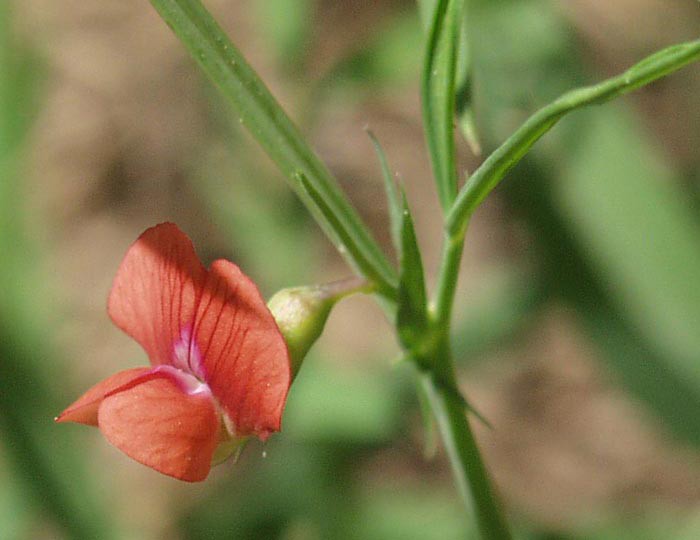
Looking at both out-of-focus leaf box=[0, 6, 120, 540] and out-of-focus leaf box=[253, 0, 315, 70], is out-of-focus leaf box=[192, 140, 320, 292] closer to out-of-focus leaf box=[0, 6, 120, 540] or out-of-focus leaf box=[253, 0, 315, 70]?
out-of-focus leaf box=[253, 0, 315, 70]

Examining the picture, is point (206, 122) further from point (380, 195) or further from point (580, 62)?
point (580, 62)

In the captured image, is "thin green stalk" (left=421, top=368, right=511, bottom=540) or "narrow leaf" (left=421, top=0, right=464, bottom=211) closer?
"narrow leaf" (left=421, top=0, right=464, bottom=211)

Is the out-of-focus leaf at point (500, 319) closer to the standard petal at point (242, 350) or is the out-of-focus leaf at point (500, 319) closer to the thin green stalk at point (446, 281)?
the thin green stalk at point (446, 281)

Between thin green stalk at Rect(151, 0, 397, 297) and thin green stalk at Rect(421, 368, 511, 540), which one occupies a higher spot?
thin green stalk at Rect(151, 0, 397, 297)

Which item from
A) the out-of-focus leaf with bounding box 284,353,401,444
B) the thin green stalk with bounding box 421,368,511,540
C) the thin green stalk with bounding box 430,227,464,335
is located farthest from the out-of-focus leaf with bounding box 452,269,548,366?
the thin green stalk with bounding box 430,227,464,335

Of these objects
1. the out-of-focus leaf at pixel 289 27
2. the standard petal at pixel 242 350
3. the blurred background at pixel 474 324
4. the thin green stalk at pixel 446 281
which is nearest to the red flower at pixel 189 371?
the standard petal at pixel 242 350

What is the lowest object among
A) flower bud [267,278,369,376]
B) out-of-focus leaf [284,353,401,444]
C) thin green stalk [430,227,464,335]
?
out-of-focus leaf [284,353,401,444]

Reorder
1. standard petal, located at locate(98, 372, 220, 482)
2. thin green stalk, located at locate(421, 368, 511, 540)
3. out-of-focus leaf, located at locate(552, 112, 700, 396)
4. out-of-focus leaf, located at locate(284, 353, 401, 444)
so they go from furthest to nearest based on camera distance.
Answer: out-of-focus leaf, located at locate(284, 353, 401, 444)
out-of-focus leaf, located at locate(552, 112, 700, 396)
thin green stalk, located at locate(421, 368, 511, 540)
standard petal, located at locate(98, 372, 220, 482)
